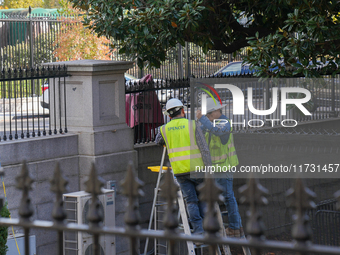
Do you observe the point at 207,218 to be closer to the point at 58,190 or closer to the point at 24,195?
the point at 58,190

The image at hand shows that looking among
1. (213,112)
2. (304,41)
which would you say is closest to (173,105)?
(213,112)

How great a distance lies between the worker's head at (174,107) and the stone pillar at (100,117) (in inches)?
51.0

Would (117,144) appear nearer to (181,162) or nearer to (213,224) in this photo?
(181,162)

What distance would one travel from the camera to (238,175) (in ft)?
29.2

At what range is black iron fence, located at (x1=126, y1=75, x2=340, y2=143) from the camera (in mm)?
8383

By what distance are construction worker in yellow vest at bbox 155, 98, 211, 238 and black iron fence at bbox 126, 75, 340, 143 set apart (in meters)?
1.55

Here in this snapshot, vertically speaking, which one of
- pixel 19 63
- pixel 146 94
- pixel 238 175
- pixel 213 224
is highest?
pixel 19 63

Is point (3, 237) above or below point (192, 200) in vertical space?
below

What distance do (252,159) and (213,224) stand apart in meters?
6.84

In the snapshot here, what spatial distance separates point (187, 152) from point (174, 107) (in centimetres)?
60

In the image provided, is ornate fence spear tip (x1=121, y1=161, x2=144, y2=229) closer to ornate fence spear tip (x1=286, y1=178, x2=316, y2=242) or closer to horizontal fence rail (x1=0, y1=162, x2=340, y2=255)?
horizontal fence rail (x1=0, y1=162, x2=340, y2=255)

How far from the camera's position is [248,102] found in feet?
28.7

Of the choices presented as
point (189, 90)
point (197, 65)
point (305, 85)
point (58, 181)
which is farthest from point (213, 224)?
point (197, 65)

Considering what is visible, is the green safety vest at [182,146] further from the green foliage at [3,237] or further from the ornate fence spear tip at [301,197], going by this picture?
the ornate fence spear tip at [301,197]
